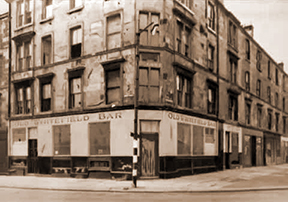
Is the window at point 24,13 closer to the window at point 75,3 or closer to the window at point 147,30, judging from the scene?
the window at point 75,3

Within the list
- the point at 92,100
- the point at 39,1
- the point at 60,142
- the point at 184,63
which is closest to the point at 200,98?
the point at 184,63

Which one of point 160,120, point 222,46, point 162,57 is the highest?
point 222,46

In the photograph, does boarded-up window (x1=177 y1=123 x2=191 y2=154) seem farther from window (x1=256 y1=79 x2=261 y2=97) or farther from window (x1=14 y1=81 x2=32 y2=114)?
window (x1=256 y1=79 x2=261 y2=97)

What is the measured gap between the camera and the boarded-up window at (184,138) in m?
21.3

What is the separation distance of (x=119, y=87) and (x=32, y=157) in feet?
31.7

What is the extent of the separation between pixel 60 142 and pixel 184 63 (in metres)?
10.3

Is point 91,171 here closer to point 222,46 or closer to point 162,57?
point 162,57

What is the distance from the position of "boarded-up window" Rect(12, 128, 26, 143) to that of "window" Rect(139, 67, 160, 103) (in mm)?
11177

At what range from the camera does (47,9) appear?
24781 mm

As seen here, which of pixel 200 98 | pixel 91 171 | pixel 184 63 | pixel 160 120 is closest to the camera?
pixel 160 120

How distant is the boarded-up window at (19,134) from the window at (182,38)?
13.6m

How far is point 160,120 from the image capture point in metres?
19.6

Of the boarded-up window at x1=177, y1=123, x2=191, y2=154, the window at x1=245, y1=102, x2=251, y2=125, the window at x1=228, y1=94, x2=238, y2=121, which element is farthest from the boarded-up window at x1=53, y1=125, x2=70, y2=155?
the window at x1=245, y1=102, x2=251, y2=125

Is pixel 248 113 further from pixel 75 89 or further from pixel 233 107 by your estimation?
pixel 75 89
